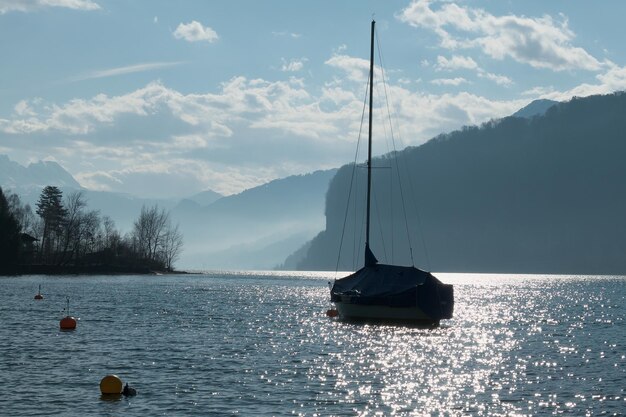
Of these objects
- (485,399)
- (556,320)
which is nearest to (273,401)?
(485,399)

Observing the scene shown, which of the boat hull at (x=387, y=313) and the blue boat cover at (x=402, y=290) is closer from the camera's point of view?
the blue boat cover at (x=402, y=290)

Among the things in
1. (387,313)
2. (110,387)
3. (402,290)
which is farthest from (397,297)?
(110,387)

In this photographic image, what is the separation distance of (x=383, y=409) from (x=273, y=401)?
5.03 m

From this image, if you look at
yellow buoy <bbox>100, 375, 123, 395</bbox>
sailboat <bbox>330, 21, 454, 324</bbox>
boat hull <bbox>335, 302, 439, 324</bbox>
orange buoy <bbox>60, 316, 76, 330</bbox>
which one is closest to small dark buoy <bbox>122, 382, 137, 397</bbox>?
yellow buoy <bbox>100, 375, 123, 395</bbox>

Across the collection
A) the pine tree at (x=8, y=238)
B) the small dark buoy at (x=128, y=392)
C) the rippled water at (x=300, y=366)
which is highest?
the pine tree at (x=8, y=238)

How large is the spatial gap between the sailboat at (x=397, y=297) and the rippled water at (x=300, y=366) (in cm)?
153

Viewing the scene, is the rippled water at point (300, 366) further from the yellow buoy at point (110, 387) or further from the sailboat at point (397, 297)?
the sailboat at point (397, 297)

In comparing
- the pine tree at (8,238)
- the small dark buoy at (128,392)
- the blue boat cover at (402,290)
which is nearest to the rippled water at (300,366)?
the small dark buoy at (128,392)

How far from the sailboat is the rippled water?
5.03ft

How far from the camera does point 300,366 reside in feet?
169

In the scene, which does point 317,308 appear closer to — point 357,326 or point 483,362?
point 357,326

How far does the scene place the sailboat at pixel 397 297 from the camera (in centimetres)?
7594

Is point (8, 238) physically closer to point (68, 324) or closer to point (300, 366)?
point (68, 324)

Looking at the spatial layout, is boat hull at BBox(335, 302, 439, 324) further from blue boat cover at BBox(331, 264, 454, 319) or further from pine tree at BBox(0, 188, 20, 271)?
pine tree at BBox(0, 188, 20, 271)
